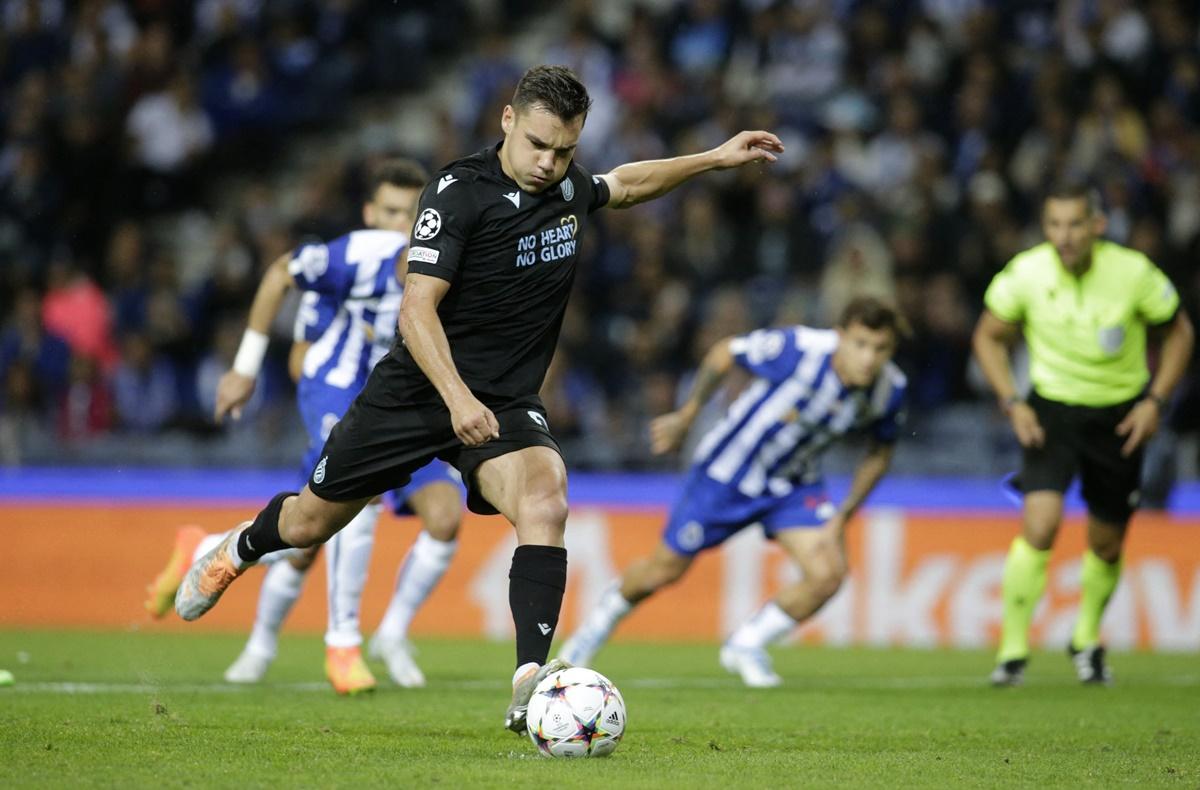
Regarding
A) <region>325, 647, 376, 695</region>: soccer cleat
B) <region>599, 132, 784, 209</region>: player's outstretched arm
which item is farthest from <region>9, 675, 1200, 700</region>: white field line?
<region>599, 132, 784, 209</region>: player's outstretched arm

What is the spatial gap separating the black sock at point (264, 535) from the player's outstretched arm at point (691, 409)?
2770 mm

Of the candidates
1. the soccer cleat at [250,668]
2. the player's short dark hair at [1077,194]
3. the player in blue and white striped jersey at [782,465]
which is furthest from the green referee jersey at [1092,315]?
the soccer cleat at [250,668]

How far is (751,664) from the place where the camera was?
9180mm

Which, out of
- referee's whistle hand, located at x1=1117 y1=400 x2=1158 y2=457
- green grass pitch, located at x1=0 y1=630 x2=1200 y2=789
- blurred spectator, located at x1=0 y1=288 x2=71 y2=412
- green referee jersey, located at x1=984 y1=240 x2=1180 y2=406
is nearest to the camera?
green grass pitch, located at x1=0 y1=630 x2=1200 y2=789

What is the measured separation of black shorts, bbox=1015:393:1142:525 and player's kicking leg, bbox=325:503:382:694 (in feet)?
11.4

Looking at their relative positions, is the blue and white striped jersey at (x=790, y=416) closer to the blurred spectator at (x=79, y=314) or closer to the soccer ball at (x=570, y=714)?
the soccer ball at (x=570, y=714)

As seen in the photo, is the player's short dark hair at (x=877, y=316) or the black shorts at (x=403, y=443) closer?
the black shorts at (x=403, y=443)

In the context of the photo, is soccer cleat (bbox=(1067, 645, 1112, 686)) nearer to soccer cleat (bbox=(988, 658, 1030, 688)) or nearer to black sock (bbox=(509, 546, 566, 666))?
soccer cleat (bbox=(988, 658, 1030, 688))

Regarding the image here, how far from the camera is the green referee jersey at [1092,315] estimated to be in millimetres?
9062

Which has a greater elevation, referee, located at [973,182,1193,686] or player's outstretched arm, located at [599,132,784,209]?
player's outstretched arm, located at [599,132,784,209]

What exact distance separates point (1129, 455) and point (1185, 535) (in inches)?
149

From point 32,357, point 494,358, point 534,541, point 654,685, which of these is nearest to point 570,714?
point 534,541

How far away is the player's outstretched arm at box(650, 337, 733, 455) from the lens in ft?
29.5

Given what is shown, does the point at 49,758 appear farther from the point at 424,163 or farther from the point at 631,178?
the point at 424,163
